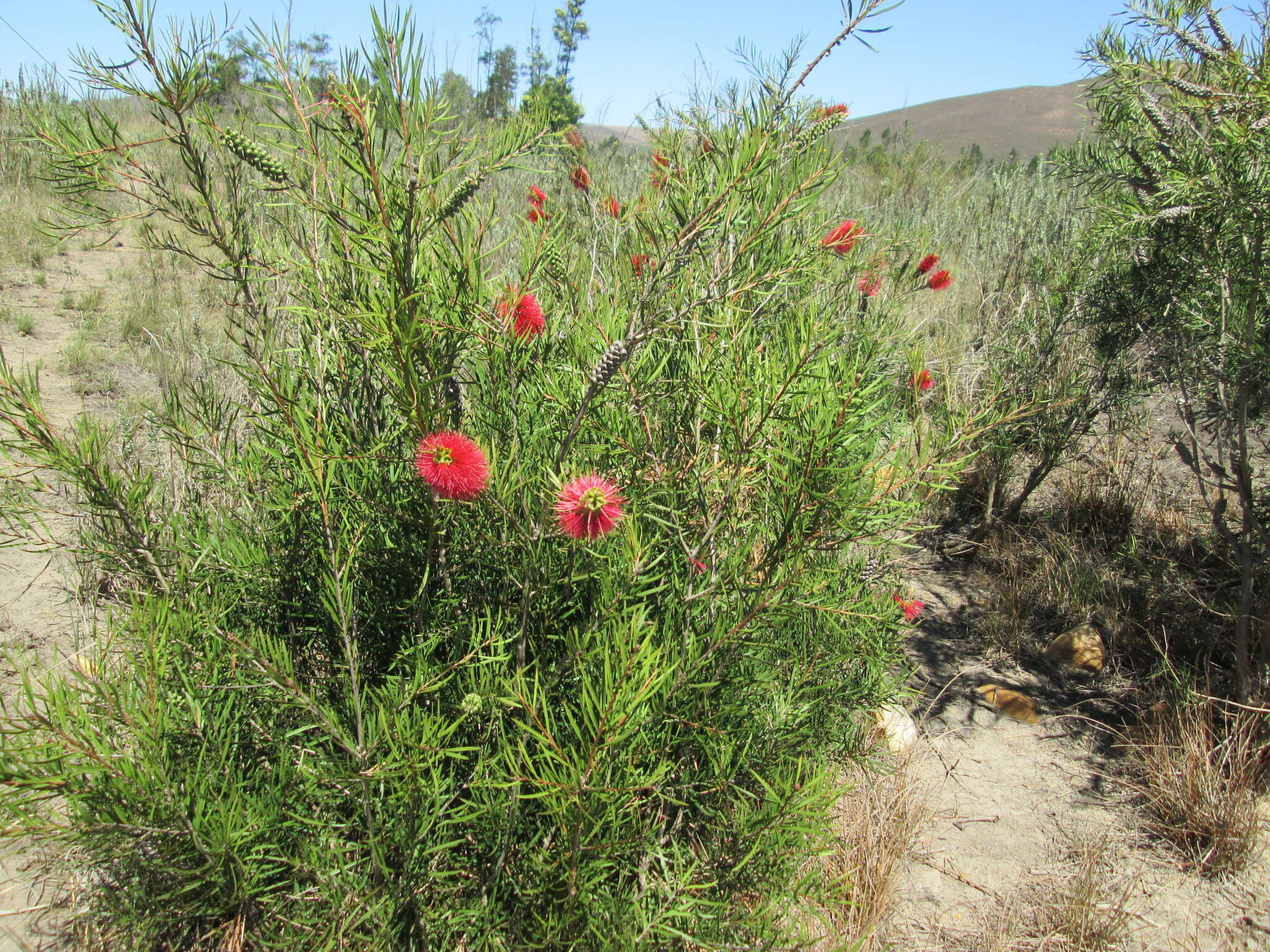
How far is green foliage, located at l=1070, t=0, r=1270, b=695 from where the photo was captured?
1913mm

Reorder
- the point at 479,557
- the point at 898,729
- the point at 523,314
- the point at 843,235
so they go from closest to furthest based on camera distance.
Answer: the point at 523,314
the point at 479,557
the point at 843,235
the point at 898,729

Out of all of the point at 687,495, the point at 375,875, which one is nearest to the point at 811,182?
the point at 687,495

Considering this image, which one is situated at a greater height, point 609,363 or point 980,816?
point 609,363

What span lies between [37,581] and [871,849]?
9.69ft

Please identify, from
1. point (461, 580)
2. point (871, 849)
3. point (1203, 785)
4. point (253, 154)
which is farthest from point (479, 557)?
point (1203, 785)

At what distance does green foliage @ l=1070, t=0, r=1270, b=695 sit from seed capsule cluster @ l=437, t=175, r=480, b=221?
1.83 meters

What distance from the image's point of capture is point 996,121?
4756 centimetres

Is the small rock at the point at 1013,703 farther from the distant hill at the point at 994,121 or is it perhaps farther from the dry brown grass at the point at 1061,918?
the distant hill at the point at 994,121

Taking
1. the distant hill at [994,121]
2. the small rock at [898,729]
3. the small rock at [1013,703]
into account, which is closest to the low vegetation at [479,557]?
the small rock at [898,729]

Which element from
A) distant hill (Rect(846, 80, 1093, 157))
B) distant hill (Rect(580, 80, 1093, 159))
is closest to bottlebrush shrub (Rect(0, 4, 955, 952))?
distant hill (Rect(580, 80, 1093, 159))

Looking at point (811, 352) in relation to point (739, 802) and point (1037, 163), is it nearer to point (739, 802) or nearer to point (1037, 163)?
point (739, 802)

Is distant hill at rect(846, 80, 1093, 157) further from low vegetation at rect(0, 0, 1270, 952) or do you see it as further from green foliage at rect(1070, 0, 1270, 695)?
low vegetation at rect(0, 0, 1270, 952)

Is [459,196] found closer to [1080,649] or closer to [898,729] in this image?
[898,729]

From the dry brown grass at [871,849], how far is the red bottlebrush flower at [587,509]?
985 millimetres
